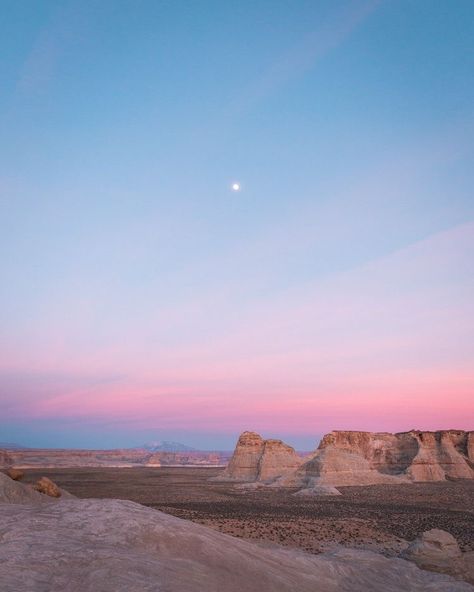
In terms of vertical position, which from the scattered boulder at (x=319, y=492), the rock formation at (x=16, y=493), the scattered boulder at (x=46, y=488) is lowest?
the scattered boulder at (x=319, y=492)

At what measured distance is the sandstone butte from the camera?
58750mm

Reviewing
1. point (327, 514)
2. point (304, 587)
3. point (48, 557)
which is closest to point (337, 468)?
point (327, 514)

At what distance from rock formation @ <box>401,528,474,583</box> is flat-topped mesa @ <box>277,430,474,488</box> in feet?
132

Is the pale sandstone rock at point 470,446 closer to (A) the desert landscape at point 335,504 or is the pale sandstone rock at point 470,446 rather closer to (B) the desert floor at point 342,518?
(A) the desert landscape at point 335,504

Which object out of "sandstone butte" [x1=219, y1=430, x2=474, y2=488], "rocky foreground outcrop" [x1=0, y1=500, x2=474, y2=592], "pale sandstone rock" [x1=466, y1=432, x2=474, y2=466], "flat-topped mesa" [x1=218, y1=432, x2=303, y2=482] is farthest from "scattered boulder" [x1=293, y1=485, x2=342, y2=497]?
"pale sandstone rock" [x1=466, y1=432, x2=474, y2=466]

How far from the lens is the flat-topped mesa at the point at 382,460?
192 feet

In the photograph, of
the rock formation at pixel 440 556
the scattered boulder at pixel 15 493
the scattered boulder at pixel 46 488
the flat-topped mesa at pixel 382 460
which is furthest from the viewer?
the flat-topped mesa at pixel 382 460

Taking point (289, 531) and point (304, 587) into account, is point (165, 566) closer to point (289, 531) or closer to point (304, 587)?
point (304, 587)

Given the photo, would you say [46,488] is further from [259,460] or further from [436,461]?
[436,461]

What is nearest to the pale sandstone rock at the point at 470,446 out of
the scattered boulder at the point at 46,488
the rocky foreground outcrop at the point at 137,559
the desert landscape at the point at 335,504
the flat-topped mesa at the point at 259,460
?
the desert landscape at the point at 335,504

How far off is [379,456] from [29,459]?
403 ft

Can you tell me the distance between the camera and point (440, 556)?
16.1m

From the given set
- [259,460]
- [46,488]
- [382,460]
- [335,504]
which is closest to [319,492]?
[335,504]

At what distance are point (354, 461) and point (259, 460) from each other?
1432cm
